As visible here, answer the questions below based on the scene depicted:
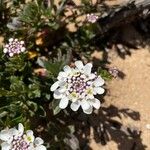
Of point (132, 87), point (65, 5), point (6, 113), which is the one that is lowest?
point (132, 87)

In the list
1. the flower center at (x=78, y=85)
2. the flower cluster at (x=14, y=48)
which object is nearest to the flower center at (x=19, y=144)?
the flower center at (x=78, y=85)

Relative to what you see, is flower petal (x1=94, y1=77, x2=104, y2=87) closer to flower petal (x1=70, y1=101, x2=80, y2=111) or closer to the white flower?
the white flower

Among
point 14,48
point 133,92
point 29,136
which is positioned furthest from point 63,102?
point 133,92

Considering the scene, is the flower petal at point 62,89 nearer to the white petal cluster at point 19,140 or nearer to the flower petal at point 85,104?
the flower petal at point 85,104

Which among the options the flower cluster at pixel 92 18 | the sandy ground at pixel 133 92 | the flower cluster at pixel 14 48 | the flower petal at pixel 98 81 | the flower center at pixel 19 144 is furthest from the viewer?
the sandy ground at pixel 133 92

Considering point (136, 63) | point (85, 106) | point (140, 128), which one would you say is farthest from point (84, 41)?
point (85, 106)

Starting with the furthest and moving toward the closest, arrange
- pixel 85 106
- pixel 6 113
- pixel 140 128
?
pixel 140 128, pixel 6 113, pixel 85 106

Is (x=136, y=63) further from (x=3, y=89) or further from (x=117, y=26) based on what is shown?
(x=3, y=89)

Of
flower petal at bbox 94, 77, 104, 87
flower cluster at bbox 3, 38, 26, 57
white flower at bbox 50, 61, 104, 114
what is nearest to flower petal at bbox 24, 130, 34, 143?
white flower at bbox 50, 61, 104, 114
